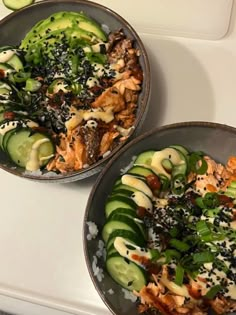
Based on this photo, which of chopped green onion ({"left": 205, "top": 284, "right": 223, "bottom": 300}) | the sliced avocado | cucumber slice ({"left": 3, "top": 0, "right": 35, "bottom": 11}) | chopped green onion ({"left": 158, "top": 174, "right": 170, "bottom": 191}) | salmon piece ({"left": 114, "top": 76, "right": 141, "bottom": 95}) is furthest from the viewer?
cucumber slice ({"left": 3, "top": 0, "right": 35, "bottom": 11})

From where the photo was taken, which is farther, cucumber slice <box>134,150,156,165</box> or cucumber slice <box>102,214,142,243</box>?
cucumber slice <box>134,150,156,165</box>

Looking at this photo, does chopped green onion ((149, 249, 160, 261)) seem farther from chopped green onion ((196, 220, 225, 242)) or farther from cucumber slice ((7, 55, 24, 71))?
cucumber slice ((7, 55, 24, 71))

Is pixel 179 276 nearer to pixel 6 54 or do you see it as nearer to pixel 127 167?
pixel 127 167

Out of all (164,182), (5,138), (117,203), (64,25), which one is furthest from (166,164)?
(64,25)

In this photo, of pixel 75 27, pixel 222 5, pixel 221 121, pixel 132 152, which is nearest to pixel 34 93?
pixel 75 27

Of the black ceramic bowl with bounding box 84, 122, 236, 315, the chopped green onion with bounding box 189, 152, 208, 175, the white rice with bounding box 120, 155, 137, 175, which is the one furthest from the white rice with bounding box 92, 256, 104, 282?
the chopped green onion with bounding box 189, 152, 208, 175

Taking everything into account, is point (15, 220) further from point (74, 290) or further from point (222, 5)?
point (222, 5)
